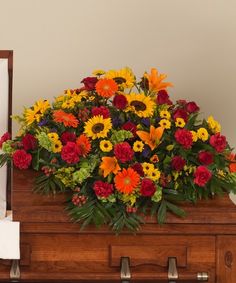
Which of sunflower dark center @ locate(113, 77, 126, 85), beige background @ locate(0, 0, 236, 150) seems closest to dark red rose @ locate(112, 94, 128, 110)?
sunflower dark center @ locate(113, 77, 126, 85)

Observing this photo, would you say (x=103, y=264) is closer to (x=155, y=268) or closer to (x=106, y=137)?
(x=155, y=268)

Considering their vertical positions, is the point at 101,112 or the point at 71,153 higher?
the point at 101,112

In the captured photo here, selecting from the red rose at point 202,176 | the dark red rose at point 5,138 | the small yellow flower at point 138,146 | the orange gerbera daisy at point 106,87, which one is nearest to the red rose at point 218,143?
the red rose at point 202,176

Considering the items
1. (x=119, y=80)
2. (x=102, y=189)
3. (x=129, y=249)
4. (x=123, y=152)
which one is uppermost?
(x=119, y=80)

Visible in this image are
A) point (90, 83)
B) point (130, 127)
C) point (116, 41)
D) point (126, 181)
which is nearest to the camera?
point (126, 181)

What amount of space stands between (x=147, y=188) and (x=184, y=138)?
0.19m

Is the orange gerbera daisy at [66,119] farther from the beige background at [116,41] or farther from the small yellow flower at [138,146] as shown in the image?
the beige background at [116,41]

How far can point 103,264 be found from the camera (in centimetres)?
259

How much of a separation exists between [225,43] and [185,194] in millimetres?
1069

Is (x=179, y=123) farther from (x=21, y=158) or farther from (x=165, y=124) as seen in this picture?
(x=21, y=158)

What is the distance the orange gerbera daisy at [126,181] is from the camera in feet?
8.14

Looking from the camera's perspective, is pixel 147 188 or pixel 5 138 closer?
pixel 147 188

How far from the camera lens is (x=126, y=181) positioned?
2.48 meters

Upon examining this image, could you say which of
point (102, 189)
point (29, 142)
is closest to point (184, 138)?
point (102, 189)
